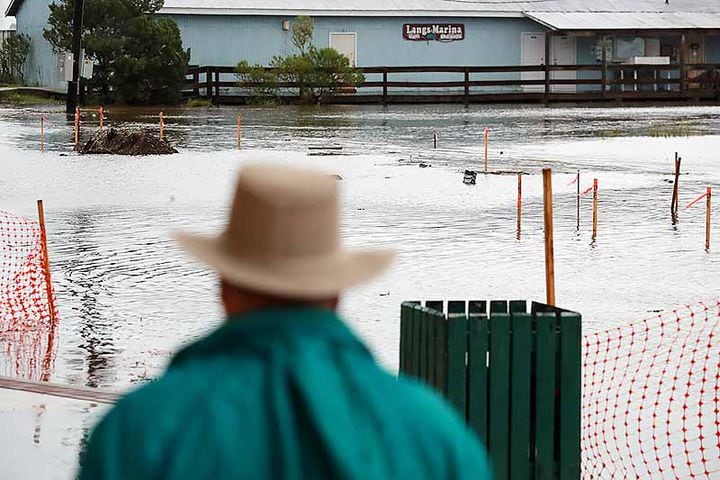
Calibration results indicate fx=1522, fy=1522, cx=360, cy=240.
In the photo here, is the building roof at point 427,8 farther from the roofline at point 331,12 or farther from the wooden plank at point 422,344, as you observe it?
the wooden plank at point 422,344

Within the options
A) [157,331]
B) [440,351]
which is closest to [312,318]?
[440,351]

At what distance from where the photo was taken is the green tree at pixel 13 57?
5600 centimetres

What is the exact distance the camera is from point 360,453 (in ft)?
7.86

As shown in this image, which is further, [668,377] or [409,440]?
[668,377]

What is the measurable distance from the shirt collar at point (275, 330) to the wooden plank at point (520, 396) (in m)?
3.47

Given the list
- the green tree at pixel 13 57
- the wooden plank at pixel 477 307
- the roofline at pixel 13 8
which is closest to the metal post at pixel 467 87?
the green tree at pixel 13 57

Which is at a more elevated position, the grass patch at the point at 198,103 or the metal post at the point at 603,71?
the metal post at the point at 603,71

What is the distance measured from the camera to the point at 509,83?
50469 mm

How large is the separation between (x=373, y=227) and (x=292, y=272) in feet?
46.8

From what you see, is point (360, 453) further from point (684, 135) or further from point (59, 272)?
point (684, 135)

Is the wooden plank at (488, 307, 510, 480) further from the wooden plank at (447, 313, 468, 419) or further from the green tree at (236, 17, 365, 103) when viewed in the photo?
the green tree at (236, 17, 365, 103)

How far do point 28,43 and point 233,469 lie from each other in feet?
182

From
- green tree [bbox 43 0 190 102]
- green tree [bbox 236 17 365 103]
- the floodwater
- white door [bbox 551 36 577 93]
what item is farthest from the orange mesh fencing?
white door [bbox 551 36 577 93]

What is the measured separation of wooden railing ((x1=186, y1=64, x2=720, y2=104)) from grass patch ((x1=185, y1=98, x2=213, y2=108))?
353 mm
